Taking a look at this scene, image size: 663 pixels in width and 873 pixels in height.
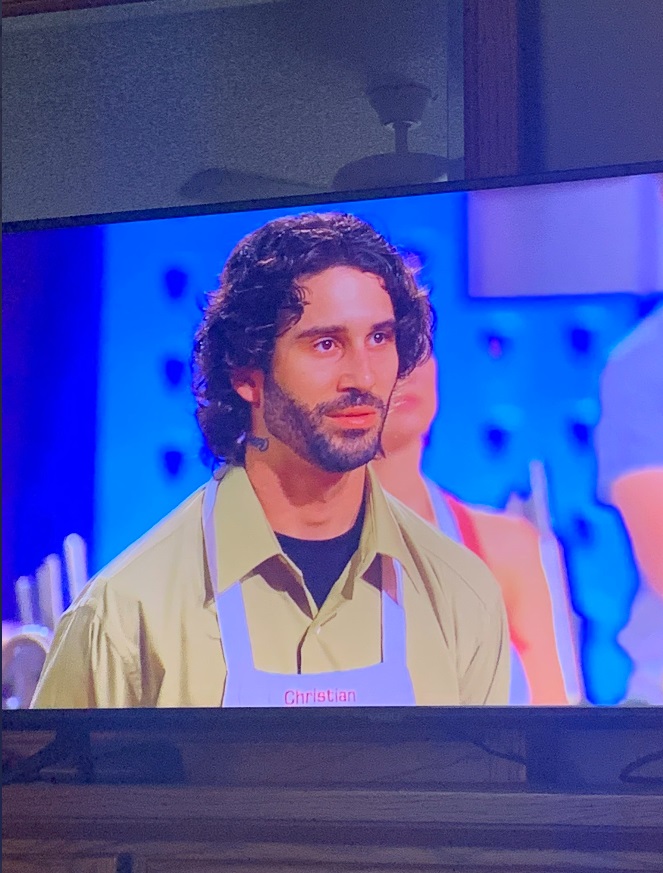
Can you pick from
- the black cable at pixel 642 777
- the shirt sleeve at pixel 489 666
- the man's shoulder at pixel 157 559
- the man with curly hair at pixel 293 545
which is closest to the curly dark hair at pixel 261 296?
the man with curly hair at pixel 293 545

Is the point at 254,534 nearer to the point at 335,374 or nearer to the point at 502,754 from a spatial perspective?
the point at 335,374

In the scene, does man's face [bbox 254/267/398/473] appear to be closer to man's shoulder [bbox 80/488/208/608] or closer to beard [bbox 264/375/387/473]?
beard [bbox 264/375/387/473]

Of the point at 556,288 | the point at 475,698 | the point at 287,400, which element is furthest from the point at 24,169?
the point at 475,698

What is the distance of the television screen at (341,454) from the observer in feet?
4.06

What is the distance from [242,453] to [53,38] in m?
0.97

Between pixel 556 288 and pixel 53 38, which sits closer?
pixel 556 288

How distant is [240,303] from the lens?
1370mm

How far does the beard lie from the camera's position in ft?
4.35

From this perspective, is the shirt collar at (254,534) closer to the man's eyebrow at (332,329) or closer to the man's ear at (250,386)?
the man's ear at (250,386)

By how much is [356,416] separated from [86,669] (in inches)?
20.8

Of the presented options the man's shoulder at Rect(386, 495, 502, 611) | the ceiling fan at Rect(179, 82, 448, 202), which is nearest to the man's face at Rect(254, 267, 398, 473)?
the man's shoulder at Rect(386, 495, 502, 611)

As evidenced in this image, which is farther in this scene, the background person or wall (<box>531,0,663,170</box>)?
wall (<box>531,0,663,170</box>)

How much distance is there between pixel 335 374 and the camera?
1334 millimetres

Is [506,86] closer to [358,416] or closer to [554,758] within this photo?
[358,416]
